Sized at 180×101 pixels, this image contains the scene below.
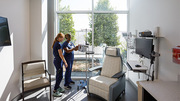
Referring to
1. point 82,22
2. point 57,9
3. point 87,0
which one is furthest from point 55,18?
point 87,0

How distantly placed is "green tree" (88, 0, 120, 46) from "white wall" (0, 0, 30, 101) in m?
1.92

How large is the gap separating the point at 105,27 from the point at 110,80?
1870 millimetres

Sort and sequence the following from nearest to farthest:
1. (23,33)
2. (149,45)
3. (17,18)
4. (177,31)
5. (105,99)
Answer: (177,31), (149,45), (105,99), (17,18), (23,33)

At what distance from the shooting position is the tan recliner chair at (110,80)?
2.35 metres

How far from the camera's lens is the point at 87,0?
3752mm

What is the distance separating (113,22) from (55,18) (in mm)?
1904

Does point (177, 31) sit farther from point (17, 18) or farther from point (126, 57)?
point (17, 18)

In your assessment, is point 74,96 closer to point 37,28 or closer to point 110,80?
point 110,80

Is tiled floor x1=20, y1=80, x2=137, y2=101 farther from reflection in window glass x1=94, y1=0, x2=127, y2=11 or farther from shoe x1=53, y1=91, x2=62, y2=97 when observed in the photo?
reflection in window glass x1=94, y1=0, x2=127, y2=11

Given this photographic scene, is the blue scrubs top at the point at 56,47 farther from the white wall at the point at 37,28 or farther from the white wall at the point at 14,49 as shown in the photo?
the white wall at the point at 14,49

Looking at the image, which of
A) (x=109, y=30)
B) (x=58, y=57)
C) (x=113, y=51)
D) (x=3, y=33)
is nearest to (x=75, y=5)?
(x=109, y=30)

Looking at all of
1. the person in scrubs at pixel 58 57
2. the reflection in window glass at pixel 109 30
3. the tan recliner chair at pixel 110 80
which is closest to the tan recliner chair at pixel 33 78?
the person in scrubs at pixel 58 57

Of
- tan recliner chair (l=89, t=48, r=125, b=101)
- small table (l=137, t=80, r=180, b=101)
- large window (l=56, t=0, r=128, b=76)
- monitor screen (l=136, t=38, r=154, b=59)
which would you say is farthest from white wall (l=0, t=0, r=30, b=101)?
monitor screen (l=136, t=38, r=154, b=59)

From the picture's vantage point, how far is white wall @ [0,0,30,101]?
7.11 feet
